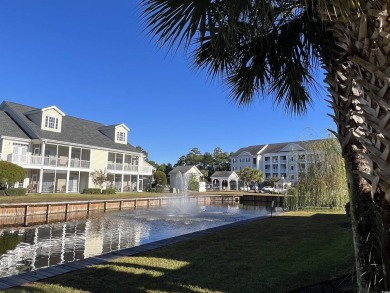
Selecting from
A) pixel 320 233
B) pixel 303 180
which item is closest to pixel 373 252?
pixel 320 233

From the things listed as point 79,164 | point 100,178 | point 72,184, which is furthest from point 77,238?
point 72,184

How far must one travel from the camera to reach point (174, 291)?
16.1 feet

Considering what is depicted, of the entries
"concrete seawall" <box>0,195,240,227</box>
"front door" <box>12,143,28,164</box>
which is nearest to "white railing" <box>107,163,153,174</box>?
"front door" <box>12,143,28,164</box>

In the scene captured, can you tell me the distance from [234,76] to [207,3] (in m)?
2.55

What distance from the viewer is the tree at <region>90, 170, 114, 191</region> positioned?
32812mm

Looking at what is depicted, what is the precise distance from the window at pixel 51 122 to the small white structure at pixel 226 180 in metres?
→ 38.7

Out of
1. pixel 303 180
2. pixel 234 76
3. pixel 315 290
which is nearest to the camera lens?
pixel 315 290

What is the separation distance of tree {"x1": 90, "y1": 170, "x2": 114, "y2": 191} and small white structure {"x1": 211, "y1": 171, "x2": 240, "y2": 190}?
33.3 meters

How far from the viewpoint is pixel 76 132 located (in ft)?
114

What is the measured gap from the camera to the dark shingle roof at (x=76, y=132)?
3067cm

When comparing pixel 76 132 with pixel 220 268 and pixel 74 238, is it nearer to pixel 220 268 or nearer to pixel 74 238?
pixel 74 238

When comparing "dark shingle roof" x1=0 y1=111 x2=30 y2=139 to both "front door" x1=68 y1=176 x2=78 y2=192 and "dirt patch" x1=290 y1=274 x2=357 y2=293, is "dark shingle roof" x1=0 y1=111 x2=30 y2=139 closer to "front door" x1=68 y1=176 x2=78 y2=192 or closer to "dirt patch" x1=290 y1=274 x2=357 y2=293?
"front door" x1=68 y1=176 x2=78 y2=192

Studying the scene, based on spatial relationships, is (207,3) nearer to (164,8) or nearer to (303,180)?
(164,8)

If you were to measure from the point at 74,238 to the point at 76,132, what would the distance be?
79.0ft
